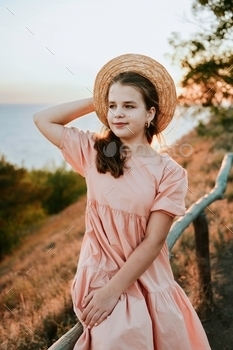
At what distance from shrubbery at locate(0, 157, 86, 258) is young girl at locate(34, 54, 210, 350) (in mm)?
21789

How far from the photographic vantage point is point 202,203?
3512 millimetres

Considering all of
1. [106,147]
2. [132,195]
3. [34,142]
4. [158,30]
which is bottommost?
[132,195]

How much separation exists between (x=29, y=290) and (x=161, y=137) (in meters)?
4.00

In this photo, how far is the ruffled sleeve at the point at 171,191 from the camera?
1.75 meters

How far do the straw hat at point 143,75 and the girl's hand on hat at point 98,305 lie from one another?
0.73m

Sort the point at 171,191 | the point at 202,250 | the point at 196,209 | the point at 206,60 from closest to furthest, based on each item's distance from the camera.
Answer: the point at 171,191
the point at 196,209
the point at 202,250
the point at 206,60

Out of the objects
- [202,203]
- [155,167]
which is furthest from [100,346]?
[202,203]

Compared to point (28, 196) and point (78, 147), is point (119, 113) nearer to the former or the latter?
point (78, 147)

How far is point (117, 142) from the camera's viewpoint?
189 cm

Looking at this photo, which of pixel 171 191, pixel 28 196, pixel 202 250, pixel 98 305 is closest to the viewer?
pixel 98 305

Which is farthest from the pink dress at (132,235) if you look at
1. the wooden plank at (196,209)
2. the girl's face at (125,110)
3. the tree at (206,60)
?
the tree at (206,60)

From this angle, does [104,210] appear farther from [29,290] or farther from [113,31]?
[29,290]

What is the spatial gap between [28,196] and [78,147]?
3018cm

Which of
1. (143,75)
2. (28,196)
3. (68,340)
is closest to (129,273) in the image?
(68,340)
